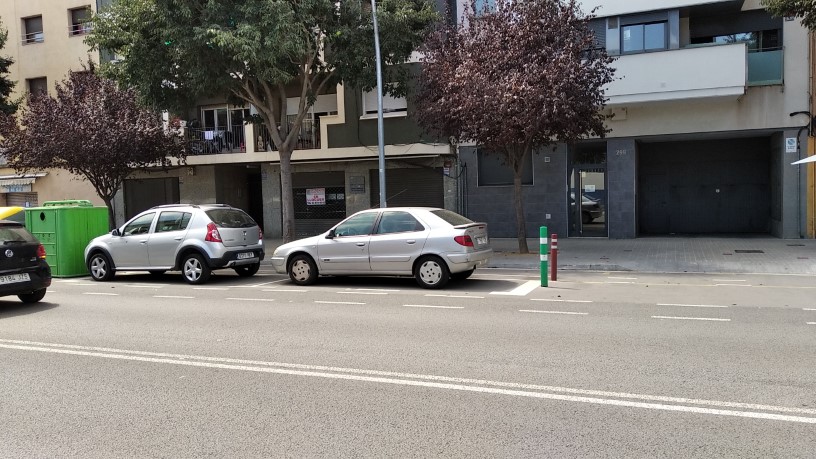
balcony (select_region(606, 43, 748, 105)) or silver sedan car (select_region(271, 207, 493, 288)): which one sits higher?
balcony (select_region(606, 43, 748, 105))

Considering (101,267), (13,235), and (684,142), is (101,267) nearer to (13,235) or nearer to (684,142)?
(13,235)

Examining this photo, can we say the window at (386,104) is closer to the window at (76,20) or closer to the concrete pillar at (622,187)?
the concrete pillar at (622,187)

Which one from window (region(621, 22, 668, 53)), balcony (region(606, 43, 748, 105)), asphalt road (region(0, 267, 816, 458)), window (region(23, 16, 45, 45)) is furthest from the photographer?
window (region(23, 16, 45, 45))

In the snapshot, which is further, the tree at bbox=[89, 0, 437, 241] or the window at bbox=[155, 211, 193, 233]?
the tree at bbox=[89, 0, 437, 241]

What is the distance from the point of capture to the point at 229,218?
1251 centimetres

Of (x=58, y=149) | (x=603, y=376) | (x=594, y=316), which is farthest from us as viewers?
(x=58, y=149)

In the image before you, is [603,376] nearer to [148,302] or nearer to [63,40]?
[148,302]

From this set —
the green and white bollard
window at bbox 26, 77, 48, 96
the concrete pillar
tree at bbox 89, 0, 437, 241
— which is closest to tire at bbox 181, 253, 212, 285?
tree at bbox 89, 0, 437, 241

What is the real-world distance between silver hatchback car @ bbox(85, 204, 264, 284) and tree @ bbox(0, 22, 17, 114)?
52.3 ft

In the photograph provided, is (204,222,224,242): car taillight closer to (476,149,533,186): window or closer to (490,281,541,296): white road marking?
(490,281,541,296): white road marking

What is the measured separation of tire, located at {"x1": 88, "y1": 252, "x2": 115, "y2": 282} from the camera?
513 inches

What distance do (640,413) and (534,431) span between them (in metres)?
0.86

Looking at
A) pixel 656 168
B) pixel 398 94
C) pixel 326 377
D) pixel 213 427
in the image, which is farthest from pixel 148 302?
pixel 656 168

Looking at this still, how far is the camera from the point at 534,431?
4.13m
